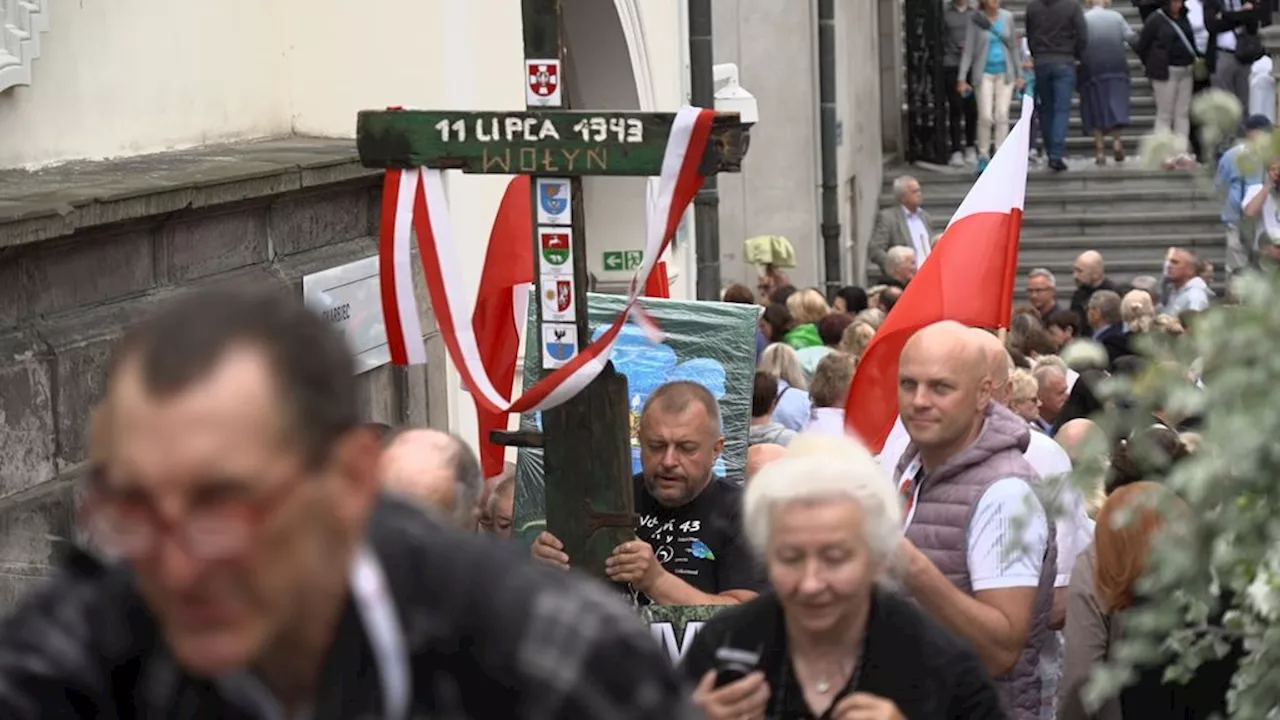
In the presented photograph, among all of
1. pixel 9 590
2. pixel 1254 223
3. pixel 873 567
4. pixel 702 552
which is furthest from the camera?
pixel 9 590

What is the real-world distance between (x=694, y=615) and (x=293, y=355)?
3.56 meters

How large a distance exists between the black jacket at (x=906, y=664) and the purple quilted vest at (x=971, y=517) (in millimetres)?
1344

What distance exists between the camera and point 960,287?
7.43 m

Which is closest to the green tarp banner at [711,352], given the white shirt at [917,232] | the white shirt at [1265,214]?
the white shirt at [1265,214]

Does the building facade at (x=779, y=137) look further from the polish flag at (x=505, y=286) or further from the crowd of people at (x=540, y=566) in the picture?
the crowd of people at (x=540, y=566)

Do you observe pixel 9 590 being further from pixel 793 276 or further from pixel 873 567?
pixel 793 276

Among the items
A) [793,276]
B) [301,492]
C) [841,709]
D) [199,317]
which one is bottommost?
[793,276]

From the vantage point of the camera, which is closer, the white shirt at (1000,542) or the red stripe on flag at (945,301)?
the white shirt at (1000,542)

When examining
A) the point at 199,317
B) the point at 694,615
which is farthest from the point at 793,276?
the point at 199,317

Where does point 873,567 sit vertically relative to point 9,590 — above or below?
above

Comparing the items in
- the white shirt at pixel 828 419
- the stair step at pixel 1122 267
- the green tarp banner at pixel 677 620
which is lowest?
the stair step at pixel 1122 267

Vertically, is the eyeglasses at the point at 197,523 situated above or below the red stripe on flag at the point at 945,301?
above

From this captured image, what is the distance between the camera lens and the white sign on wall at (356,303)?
897cm

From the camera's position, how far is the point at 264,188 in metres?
8.41
